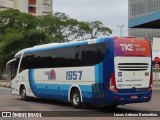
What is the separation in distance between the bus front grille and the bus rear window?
0.41 meters

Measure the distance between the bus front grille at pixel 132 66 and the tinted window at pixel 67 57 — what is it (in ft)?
2.85

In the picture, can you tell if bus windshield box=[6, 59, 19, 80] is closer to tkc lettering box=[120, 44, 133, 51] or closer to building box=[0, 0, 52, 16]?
tkc lettering box=[120, 44, 133, 51]

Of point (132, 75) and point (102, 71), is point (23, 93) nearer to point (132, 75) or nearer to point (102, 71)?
point (102, 71)

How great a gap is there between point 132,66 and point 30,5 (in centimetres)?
11267

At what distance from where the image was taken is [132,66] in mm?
18641

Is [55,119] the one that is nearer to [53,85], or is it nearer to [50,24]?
[53,85]

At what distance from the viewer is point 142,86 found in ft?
61.9

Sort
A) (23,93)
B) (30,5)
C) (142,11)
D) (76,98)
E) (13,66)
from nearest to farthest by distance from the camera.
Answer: (76,98) < (23,93) < (13,66) < (142,11) < (30,5)

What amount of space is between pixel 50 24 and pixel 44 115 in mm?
65307

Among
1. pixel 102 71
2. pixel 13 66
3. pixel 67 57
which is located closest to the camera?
pixel 102 71

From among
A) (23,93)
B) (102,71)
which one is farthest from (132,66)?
(23,93)

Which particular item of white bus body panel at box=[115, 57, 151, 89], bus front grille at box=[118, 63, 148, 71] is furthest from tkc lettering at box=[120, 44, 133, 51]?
bus front grille at box=[118, 63, 148, 71]

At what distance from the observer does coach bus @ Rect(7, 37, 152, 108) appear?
18297 mm

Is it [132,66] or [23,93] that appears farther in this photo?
[23,93]
